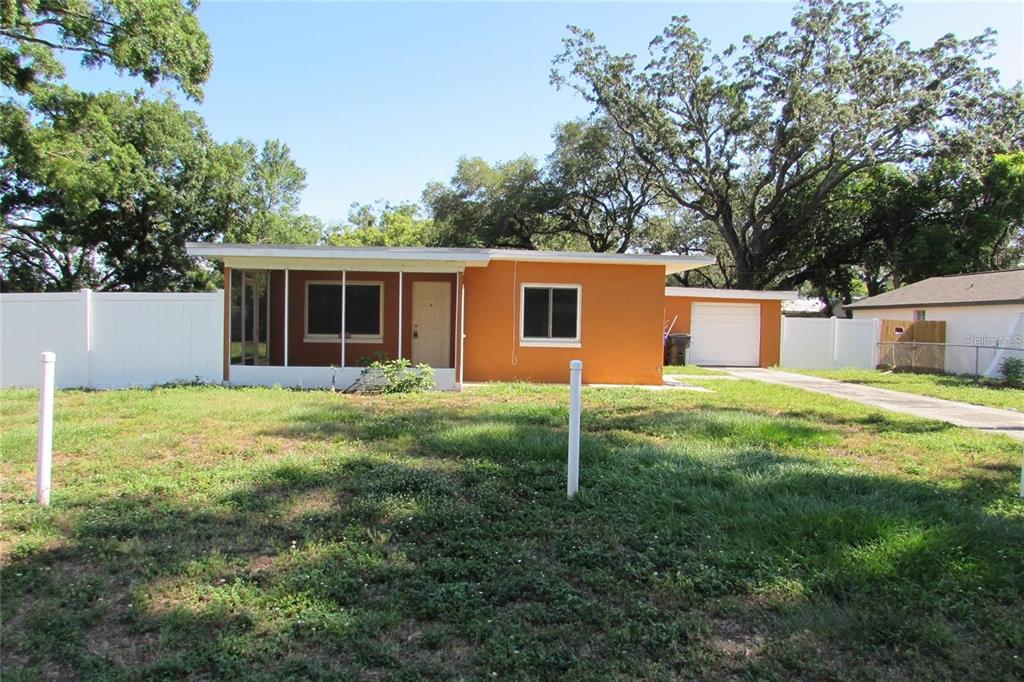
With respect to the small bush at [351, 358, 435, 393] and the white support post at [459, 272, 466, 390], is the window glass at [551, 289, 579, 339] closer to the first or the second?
the white support post at [459, 272, 466, 390]

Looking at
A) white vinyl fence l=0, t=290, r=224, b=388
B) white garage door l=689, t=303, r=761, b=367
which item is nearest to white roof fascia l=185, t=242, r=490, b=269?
white vinyl fence l=0, t=290, r=224, b=388

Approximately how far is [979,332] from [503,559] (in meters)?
21.9

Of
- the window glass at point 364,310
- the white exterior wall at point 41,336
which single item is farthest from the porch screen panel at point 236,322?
the white exterior wall at point 41,336

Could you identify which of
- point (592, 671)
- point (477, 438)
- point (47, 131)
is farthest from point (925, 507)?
point (47, 131)

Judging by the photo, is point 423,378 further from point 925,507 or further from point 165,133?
point 165,133

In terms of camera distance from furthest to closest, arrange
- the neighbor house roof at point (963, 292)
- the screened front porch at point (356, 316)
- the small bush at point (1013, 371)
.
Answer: the neighbor house roof at point (963, 292), the small bush at point (1013, 371), the screened front porch at point (356, 316)

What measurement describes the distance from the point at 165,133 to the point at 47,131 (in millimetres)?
7973

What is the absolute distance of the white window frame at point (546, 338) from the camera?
43.7 ft

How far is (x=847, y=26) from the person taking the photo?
25734mm

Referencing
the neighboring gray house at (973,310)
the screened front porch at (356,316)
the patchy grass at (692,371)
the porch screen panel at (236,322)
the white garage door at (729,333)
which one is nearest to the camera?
the porch screen panel at (236,322)

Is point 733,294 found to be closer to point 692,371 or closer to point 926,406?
point 692,371

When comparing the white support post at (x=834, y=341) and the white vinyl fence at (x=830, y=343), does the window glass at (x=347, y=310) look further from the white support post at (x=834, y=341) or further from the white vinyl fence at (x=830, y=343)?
the white support post at (x=834, y=341)

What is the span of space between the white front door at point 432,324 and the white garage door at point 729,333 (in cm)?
1016

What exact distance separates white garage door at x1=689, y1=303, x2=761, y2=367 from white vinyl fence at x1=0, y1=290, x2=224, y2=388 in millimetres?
15053
